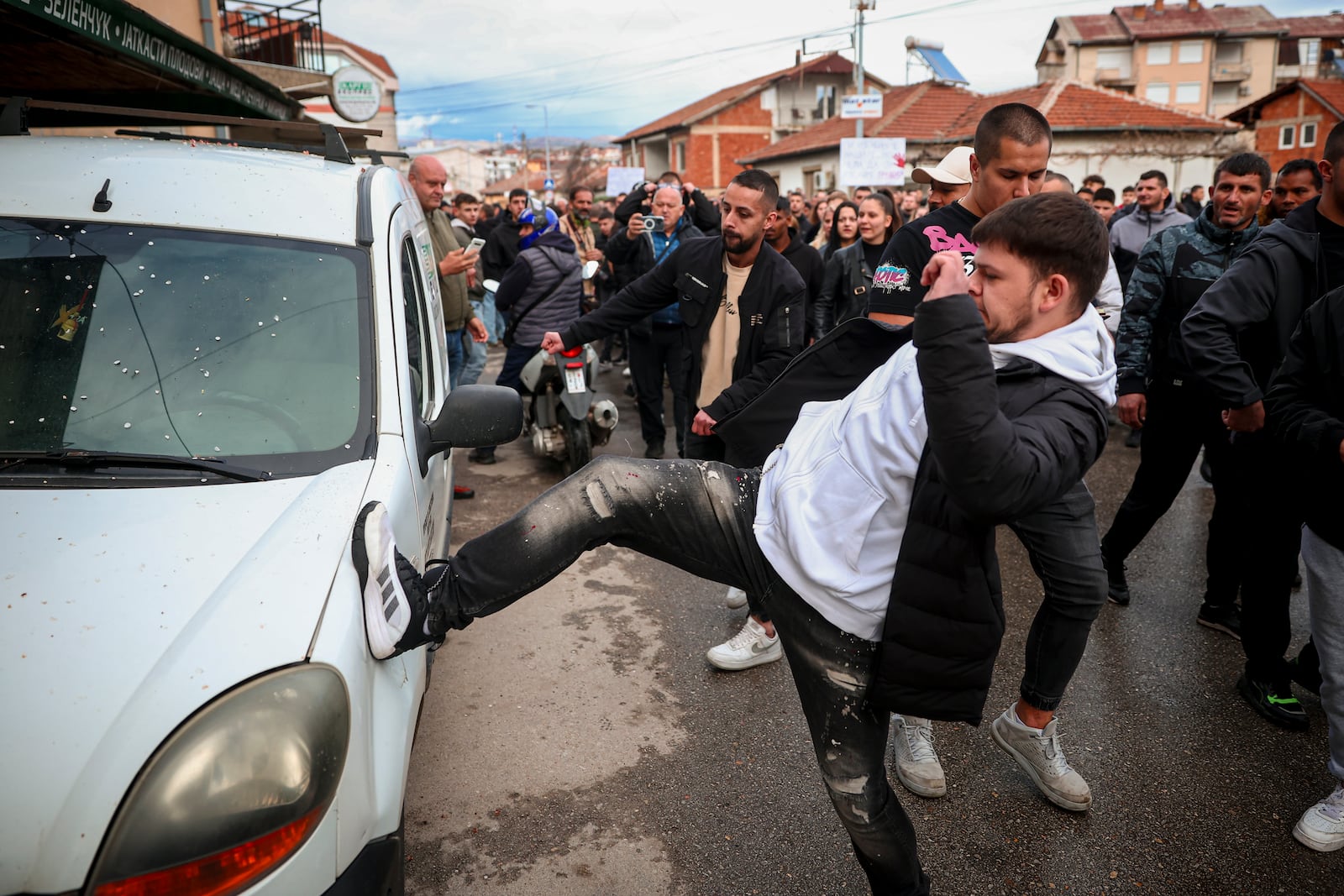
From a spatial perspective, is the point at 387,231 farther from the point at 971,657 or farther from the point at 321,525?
the point at 971,657

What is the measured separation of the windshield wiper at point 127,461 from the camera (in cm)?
225

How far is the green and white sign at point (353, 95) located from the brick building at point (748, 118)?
42897mm

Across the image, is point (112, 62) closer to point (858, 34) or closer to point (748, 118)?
point (858, 34)

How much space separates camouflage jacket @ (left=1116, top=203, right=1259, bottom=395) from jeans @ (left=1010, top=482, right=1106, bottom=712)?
6.25 feet

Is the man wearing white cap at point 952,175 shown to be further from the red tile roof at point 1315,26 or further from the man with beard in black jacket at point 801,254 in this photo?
the red tile roof at point 1315,26

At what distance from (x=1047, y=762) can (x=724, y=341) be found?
218cm

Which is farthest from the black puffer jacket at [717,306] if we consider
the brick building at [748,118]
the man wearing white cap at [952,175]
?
the brick building at [748,118]

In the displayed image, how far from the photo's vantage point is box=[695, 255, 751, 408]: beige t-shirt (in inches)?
165

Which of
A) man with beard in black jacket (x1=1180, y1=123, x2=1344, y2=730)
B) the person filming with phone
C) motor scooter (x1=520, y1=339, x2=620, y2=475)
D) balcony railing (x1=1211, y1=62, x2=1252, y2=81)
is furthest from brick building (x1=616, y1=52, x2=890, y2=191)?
man with beard in black jacket (x1=1180, y1=123, x2=1344, y2=730)

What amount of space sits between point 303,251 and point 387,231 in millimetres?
281

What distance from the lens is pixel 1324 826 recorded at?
2879 mm

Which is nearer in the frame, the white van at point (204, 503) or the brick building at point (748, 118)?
the white van at point (204, 503)

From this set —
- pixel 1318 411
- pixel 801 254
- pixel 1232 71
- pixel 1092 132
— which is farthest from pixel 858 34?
pixel 1232 71

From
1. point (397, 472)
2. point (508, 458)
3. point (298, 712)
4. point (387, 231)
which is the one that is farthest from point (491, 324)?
point (298, 712)
